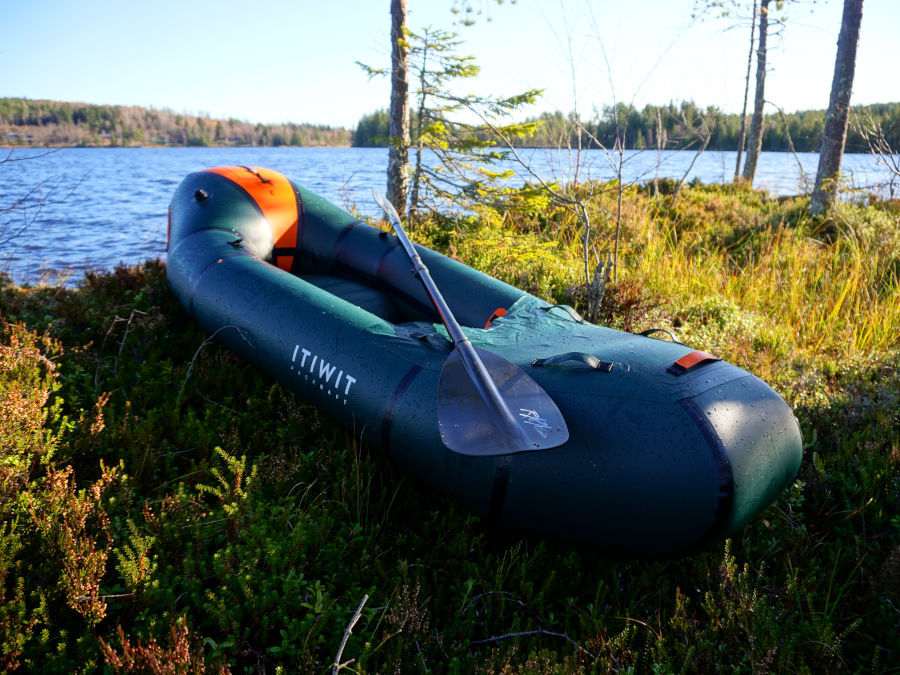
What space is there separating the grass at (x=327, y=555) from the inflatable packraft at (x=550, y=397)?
0.99ft

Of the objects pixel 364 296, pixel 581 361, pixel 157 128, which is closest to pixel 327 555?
pixel 581 361

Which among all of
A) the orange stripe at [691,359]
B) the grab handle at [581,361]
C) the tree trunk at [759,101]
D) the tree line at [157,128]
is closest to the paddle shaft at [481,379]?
the grab handle at [581,361]

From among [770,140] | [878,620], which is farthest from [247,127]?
[878,620]

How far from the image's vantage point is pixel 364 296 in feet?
13.9

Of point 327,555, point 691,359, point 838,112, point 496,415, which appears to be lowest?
point 327,555

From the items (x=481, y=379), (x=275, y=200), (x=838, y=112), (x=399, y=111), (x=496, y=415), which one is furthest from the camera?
(x=838, y=112)

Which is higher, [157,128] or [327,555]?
[157,128]

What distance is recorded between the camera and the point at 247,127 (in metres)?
101

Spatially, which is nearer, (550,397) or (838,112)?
(550,397)

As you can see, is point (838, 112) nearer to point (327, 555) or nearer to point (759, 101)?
point (759, 101)

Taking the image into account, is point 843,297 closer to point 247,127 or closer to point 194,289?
point 194,289

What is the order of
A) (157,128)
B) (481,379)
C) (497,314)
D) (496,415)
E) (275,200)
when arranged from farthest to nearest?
(157,128)
(275,200)
(497,314)
(481,379)
(496,415)

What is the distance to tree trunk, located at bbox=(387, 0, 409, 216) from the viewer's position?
7199mm

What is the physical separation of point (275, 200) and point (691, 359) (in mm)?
3606
